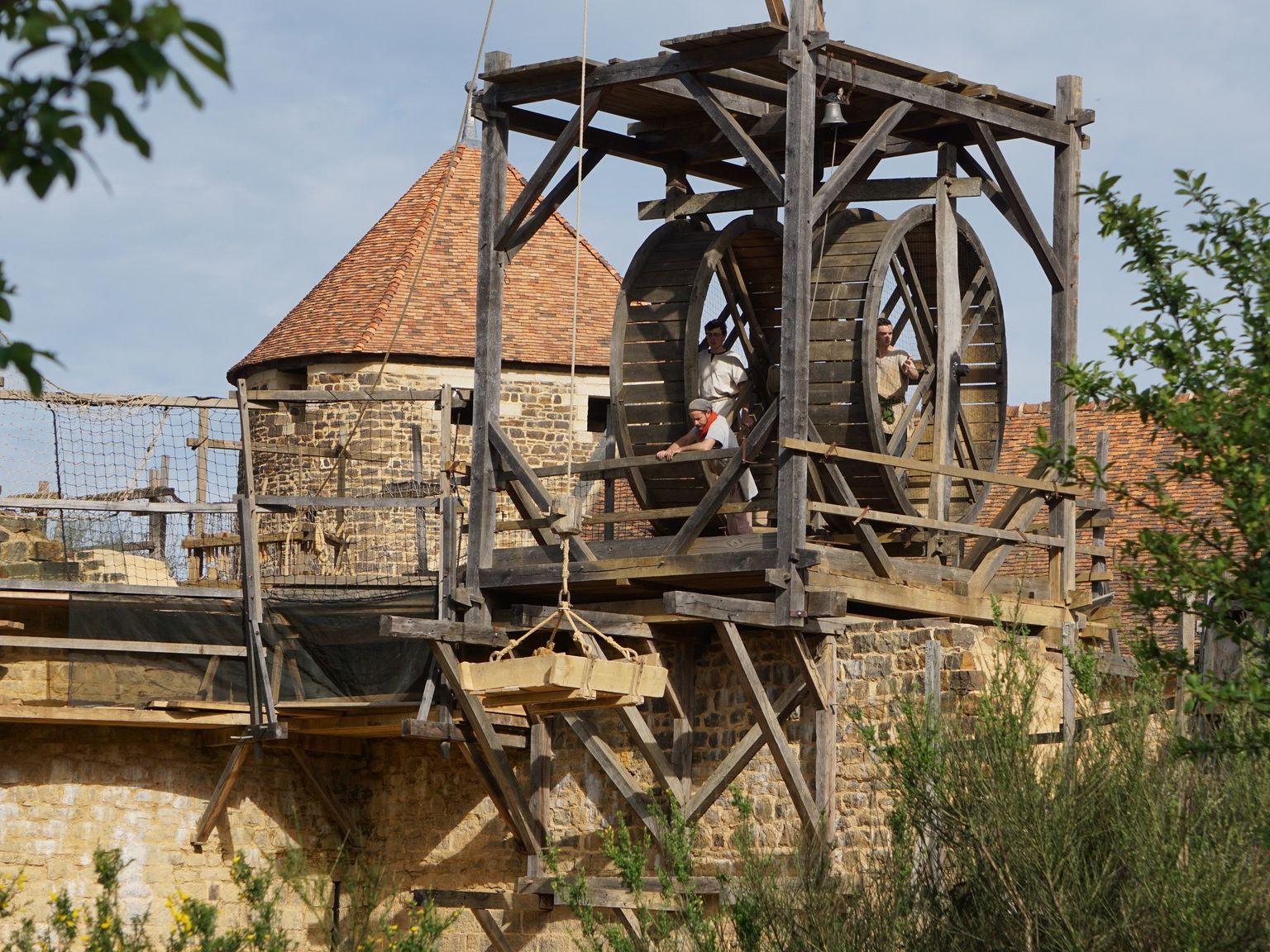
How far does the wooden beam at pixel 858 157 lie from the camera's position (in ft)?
37.9

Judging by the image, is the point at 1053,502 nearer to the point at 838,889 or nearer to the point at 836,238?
the point at 836,238

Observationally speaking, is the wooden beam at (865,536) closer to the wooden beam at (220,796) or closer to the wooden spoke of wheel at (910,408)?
the wooden spoke of wheel at (910,408)

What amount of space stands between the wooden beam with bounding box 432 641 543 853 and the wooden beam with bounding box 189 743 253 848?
5.90ft

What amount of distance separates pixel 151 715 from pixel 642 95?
514 cm

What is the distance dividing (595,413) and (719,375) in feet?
20.9

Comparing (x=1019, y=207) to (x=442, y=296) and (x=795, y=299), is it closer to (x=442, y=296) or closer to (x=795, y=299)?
(x=795, y=299)

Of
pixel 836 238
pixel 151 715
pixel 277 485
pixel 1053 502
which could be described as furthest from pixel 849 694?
pixel 277 485

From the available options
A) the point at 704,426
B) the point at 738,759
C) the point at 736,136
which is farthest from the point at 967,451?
the point at 736,136

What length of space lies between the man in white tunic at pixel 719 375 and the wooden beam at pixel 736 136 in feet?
5.13

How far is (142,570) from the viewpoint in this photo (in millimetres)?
14719

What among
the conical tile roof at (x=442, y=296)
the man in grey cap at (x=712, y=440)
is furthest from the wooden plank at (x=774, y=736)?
the conical tile roof at (x=442, y=296)

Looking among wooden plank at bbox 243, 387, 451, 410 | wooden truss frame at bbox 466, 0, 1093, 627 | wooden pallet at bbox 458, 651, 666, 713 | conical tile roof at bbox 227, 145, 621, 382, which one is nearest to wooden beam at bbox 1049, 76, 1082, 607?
wooden truss frame at bbox 466, 0, 1093, 627

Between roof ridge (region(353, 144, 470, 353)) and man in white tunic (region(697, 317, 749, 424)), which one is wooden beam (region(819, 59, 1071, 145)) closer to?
man in white tunic (region(697, 317, 749, 424))

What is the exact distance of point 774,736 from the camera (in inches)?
456
